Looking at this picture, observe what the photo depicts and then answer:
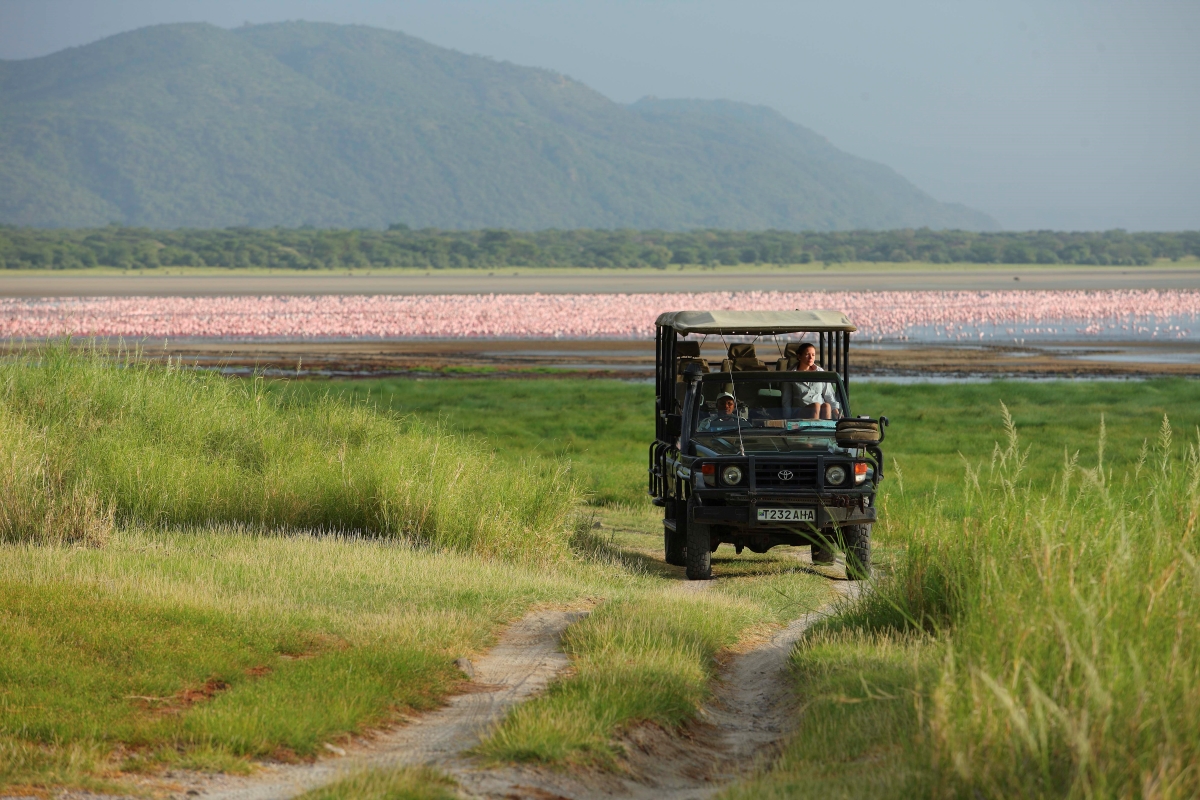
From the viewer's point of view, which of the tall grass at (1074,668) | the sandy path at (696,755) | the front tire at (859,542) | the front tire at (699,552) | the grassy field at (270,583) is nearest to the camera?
the tall grass at (1074,668)

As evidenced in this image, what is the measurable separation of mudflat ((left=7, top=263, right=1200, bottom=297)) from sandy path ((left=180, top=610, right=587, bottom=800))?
85187 millimetres

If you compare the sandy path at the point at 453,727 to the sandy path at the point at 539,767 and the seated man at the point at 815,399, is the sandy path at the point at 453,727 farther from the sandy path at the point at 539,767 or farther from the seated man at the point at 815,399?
the seated man at the point at 815,399

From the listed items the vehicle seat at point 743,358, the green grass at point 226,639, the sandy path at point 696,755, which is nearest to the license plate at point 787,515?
the green grass at point 226,639

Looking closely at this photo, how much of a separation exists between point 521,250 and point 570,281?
50.9m

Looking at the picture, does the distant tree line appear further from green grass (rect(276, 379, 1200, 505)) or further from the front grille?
the front grille

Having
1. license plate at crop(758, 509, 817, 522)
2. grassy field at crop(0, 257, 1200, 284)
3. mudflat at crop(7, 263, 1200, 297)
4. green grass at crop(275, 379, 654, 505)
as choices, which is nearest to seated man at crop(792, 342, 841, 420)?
license plate at crop(758, 509, 817, 522)

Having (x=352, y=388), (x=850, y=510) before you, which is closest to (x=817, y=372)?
(x=850, y=510)

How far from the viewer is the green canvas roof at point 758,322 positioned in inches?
550

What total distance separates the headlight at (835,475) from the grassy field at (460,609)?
38.3 inches

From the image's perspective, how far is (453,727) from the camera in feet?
26.9

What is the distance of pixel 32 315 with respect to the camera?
6569cm

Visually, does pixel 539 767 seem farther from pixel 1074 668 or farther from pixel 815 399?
pixel 815 399

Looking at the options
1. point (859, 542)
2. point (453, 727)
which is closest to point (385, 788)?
point (453, 727)

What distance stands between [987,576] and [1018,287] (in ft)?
326
